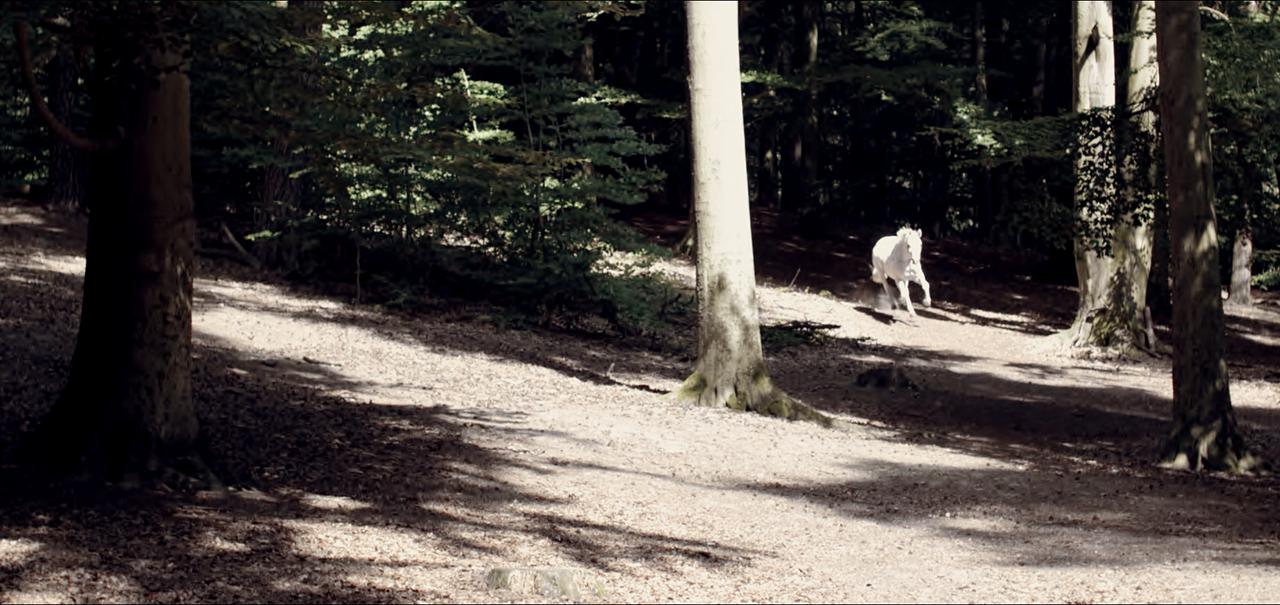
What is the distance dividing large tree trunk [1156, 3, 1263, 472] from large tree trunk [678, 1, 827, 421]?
3.99 meters

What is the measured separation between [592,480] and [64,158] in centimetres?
1681

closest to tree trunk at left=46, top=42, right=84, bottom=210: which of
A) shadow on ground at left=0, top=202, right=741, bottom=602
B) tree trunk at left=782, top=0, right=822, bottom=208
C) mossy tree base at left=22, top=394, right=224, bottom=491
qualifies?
shadow on ground at left=0, top=202, right=741, bottom=602

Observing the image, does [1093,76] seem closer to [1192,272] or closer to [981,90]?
[1192,272]

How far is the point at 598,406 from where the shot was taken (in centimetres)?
1555

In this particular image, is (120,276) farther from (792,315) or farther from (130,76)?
(792,315)

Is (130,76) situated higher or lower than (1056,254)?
higher

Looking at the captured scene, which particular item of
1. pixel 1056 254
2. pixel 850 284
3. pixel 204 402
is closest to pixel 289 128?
pixel 204 402

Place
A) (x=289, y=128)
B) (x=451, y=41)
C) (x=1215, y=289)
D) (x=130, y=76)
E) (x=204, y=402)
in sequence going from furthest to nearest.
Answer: (x=451, y=41), (x=1215, y=289), (x=204, y=402), (x=289, y=128), (x=130, y=76)

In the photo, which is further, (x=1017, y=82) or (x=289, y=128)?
(x=1017, y=82)

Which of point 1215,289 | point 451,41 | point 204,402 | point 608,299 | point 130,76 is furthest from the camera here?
point 608,299

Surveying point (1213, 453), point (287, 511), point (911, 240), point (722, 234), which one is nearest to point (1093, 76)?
point (911, 240)

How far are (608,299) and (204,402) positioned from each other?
863cm

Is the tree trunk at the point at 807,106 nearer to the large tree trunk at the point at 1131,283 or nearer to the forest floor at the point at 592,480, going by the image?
the large tree trunk at the point at 1131,283

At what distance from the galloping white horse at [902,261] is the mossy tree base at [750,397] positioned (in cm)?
1180
